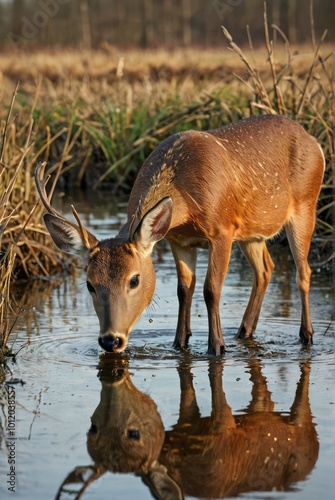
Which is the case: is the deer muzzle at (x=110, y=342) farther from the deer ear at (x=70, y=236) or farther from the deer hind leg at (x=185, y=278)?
the deer hind leg at (x=185, y=278)

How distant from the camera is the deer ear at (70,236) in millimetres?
7762

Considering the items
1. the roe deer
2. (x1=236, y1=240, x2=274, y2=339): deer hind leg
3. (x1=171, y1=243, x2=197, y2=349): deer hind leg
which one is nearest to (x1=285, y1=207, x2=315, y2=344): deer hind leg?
the roe deer

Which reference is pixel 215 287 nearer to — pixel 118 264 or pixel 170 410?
pixel 118 264

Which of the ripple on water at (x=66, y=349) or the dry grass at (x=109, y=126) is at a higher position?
the dry grass at (x=109, y=126)

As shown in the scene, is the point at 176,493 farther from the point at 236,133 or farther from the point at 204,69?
the point at 204,69

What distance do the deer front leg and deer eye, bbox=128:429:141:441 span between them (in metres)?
2.12

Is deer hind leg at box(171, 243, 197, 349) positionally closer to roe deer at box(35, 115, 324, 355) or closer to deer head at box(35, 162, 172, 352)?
roe deer at box(35, 115, 324, 355)

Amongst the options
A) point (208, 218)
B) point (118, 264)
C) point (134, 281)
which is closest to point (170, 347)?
point (208, 218)

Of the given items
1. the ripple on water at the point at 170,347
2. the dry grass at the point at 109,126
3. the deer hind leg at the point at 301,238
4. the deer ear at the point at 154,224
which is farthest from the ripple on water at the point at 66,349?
the deer hind leg at the point at 301,238

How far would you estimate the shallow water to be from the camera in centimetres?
572

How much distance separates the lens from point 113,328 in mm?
7402

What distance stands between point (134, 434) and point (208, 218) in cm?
260

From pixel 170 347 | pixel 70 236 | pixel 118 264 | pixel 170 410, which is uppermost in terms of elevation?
pixel 70 236

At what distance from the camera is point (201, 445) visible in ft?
20.6
